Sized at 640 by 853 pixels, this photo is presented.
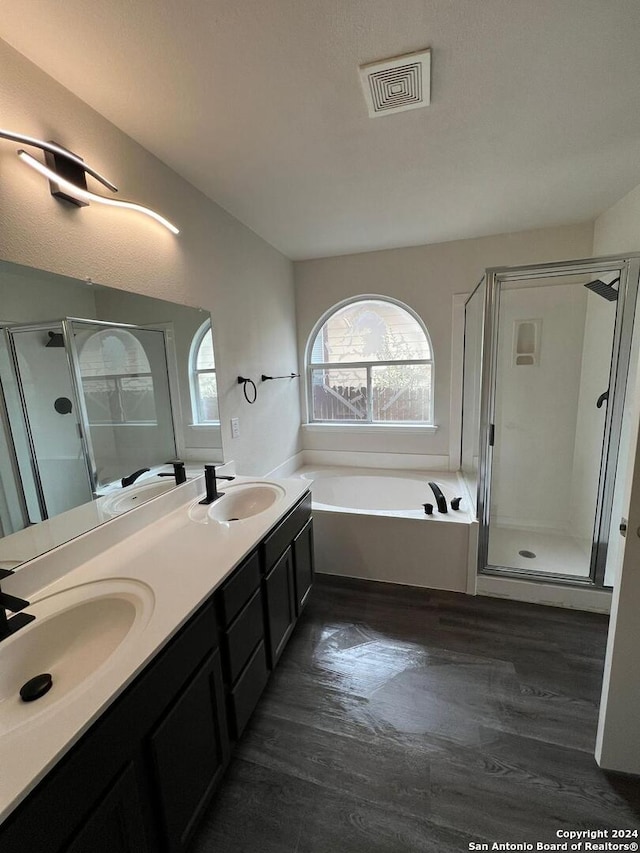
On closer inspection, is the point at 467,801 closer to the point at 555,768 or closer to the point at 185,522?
the point at 555,768

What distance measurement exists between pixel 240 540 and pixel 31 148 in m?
1.54

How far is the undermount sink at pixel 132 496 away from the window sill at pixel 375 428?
1945mm

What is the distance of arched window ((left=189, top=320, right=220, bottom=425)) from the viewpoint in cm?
201

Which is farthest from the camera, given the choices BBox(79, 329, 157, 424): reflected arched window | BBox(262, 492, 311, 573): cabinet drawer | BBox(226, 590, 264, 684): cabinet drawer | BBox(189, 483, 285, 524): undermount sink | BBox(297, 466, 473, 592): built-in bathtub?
BBox(297, 466, 473, 592): built-in bathtub

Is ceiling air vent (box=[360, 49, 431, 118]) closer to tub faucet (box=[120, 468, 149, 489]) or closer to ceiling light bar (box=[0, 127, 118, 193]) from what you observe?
ceiling light bar (box=[0, 127, 118, 193])

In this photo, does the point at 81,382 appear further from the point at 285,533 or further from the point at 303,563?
the point at 303,563

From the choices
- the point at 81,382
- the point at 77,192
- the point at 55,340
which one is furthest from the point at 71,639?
the point at 77,192

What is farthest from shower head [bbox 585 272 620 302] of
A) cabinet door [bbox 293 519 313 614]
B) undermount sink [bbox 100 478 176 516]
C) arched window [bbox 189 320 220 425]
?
undermount sink [bbox 100 478 176 516]

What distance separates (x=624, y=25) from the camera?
1.08 meters

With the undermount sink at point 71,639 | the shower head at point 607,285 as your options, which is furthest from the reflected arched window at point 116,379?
the shower head at point 607,285

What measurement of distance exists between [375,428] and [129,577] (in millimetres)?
2574

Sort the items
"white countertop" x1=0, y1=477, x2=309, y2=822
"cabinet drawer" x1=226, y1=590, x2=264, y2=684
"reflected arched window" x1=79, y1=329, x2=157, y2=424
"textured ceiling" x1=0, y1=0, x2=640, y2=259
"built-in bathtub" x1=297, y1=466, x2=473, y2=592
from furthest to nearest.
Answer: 1. "built-in bathtub" x1=297, y1=466, x2=473, y2=592
2. "reflected arched window" x1=79, y1=329, x2=157, y2=424
3. "cabinet drawer" x1=226, y1=590, x2=264, y2=684
4. "textured ceiling" x1=0, y1=0, x2=640, y2=259
5. "white countertop" x1=0, y1=477, x2=309, y2=822

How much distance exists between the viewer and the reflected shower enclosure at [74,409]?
3.73ft

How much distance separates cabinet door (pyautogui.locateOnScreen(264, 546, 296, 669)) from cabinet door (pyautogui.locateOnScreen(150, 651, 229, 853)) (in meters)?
0.38
